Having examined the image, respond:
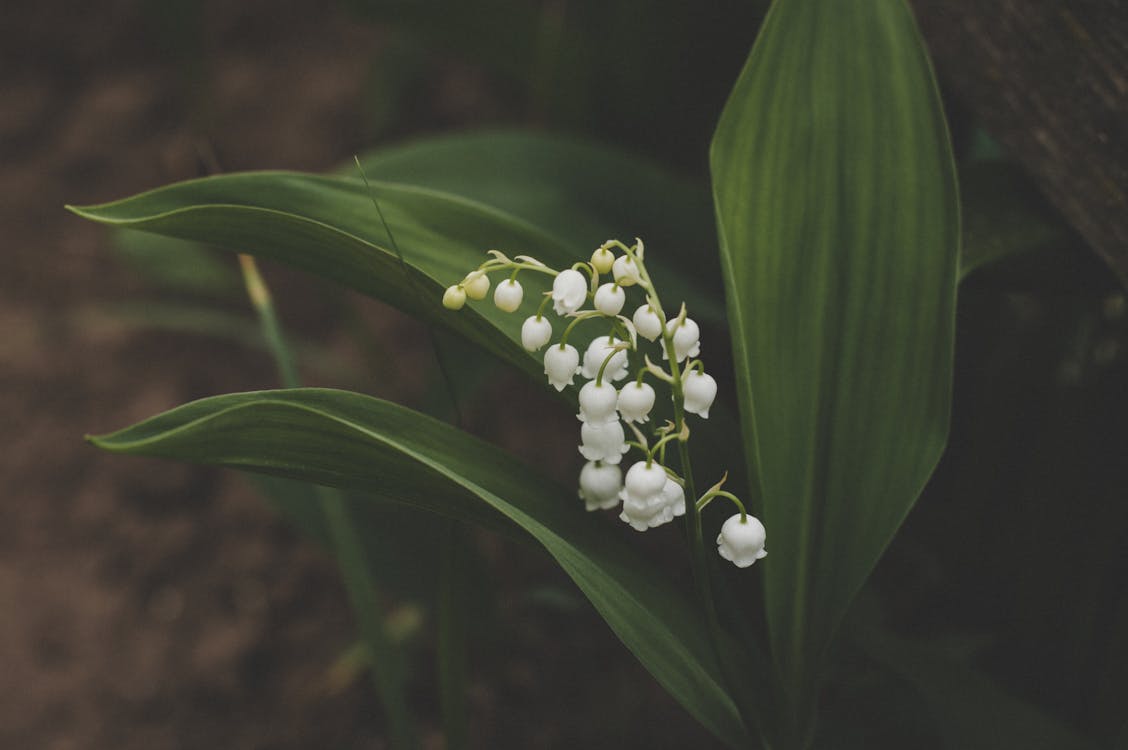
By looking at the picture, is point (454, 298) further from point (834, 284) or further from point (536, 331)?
point (834, 284)

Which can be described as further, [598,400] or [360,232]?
[360,232]

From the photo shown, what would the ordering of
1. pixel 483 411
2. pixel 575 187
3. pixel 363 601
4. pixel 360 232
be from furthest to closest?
1. pixel 483 411
2. pixel 575 187
3. pixel 363 601
4. pixel 360 232

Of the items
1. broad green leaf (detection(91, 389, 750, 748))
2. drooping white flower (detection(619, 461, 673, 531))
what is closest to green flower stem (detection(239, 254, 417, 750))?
broad green leaf (detection(91, 389, 750, 748))

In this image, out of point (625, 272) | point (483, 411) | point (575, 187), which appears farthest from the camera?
point (483, 411)

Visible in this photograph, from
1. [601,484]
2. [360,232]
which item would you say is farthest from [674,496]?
[360,232]

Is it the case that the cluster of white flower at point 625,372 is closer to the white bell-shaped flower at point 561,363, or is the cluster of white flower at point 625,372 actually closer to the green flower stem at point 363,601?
the white bell-shaped flower at point 561,363

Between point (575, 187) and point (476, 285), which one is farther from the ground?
point (575, 187)
